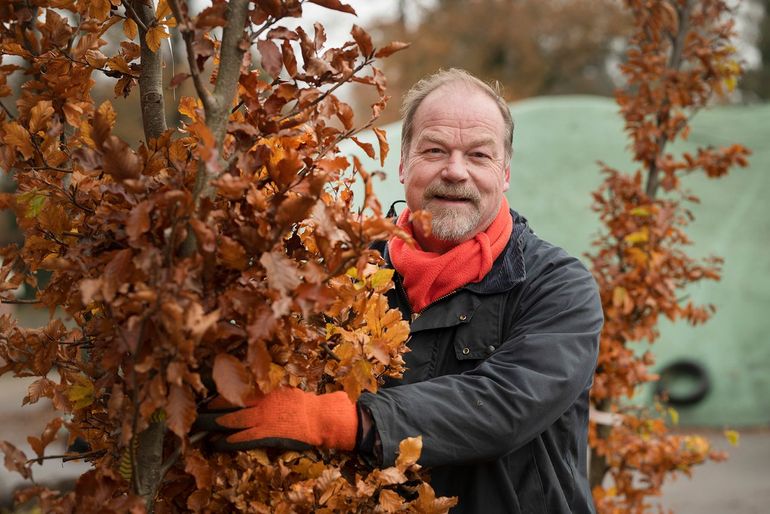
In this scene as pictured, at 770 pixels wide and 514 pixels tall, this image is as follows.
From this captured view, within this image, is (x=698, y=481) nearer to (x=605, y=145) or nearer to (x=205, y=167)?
(x=605, y=145)

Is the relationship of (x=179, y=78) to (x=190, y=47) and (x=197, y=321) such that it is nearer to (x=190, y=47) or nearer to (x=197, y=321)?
(x=190, y=47)

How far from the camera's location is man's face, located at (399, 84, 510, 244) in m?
2.31

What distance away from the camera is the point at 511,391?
182 cm

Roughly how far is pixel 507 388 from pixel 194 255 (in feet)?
2.64

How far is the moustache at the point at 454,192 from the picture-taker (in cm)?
230

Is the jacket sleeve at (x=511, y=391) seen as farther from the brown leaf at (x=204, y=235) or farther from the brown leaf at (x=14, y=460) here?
the brown leaf at (x=14, y=460)

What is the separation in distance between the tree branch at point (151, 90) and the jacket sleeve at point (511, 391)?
72 cm

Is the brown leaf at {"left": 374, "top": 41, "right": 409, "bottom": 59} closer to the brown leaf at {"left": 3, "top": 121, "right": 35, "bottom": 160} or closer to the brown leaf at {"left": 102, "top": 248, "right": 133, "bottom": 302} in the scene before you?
the brown leaf at {"left": 102, "top": 248, "right": 133, "bottom": 302}

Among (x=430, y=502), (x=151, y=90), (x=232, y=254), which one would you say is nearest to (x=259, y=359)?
(x=232, y=254)

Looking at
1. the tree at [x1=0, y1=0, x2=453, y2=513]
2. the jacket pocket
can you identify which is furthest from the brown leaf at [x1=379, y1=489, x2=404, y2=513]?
the jacket pocket

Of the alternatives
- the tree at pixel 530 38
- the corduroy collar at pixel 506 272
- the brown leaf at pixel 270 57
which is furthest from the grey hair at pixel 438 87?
the tree at pixel 530 38

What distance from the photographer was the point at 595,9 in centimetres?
2034

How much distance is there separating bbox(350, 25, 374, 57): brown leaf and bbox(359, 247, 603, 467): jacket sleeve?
2.30ft

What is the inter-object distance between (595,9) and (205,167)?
20.6 metres
